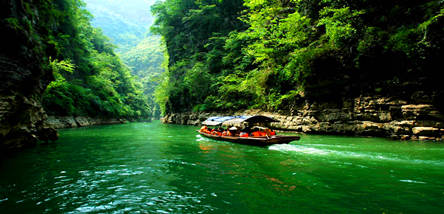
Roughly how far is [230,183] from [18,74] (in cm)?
1023

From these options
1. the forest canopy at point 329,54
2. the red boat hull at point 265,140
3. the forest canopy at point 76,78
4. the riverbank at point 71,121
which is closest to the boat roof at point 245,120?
the red boat hull at point 265,140

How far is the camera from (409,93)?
39.7ft

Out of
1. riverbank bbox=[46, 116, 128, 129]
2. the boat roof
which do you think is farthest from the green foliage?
the boat roof

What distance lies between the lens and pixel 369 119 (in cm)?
1366

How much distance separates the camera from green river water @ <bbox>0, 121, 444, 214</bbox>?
4.32 meters

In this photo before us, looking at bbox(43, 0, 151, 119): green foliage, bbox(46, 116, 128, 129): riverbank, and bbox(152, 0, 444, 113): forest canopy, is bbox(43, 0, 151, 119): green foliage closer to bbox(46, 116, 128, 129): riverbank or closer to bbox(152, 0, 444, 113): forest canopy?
bbox(46, 116, 128, 129): riverbank

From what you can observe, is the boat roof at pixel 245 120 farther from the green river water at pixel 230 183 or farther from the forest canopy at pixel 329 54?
the forest canopy at pixel 329 54

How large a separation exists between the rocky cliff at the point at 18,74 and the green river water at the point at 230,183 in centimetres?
160

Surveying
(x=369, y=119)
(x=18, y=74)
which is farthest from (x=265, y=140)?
(x=18, y=74)

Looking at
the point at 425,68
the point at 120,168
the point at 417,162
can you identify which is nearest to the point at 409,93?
the point at 425,68

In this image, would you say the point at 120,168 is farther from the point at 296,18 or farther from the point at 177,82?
the point at 177,82

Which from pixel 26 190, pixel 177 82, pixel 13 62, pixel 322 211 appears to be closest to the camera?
pixel 322 211

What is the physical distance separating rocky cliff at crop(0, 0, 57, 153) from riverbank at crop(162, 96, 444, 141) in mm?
16597

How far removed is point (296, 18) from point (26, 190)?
18586mm
